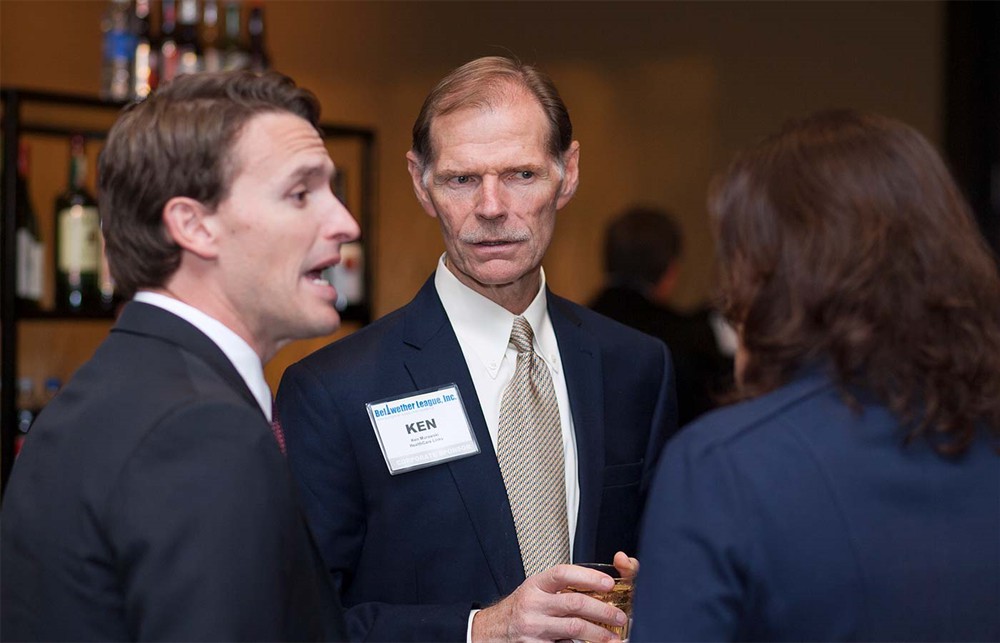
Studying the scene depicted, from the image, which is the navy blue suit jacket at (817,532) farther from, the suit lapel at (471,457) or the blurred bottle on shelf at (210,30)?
the blurred bottle on shelf at (210,30)

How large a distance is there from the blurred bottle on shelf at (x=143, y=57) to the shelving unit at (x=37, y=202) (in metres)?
0.13

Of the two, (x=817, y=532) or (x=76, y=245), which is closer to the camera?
(x=817, y=532)

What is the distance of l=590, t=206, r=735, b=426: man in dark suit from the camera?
159 inches

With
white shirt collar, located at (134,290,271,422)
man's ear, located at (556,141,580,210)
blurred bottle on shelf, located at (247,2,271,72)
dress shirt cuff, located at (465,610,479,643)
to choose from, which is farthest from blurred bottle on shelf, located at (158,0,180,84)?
white shirt collar, located at (134,290,271,422)

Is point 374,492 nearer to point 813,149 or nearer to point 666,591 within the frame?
point 666,591

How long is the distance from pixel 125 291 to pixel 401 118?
4252 mm

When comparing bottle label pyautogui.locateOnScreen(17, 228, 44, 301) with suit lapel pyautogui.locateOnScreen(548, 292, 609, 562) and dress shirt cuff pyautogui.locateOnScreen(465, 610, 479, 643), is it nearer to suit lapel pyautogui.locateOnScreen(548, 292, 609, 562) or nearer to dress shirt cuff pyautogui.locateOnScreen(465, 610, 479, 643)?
suit lapel pyautogui.locateOnScreen(548, 292, 609, 562)

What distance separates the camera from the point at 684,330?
4.05 meters

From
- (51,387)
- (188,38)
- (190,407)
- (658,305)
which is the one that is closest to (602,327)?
(190,407)

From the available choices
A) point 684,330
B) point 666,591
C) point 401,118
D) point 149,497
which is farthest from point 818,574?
point 401,118

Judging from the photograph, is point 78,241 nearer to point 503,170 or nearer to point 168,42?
point 168,42

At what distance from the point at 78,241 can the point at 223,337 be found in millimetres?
2348

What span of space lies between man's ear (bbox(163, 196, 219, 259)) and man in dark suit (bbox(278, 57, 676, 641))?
2.14ft

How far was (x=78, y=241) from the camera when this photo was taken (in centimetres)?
358
